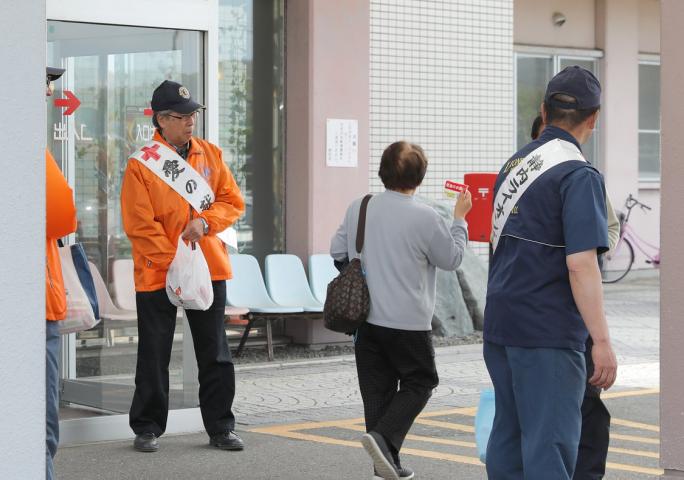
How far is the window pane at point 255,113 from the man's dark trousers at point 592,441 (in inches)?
281

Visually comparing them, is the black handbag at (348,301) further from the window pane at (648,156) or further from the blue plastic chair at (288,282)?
the window pane at (648,156)

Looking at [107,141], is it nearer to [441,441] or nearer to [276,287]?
[441,441]

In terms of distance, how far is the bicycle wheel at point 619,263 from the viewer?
18797mm

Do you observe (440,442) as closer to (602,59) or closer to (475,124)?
(475,124)

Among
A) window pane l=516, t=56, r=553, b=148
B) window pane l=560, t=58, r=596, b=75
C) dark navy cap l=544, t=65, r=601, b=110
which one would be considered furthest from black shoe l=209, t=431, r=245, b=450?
window pane l=560, t=58, r=596, b=75

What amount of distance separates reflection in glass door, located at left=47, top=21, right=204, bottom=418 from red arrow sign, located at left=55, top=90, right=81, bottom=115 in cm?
3

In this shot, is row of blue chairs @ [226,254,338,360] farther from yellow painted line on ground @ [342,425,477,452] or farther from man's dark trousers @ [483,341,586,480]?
man's dark trousers @ [483,341,586,480]

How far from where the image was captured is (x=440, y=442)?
7602 mm

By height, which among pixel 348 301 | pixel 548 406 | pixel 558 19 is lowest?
pixel 548 406

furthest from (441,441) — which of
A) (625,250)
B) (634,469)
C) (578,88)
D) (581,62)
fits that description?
(581,62)

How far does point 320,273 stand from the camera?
11.8 metres

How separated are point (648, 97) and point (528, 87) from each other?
2767 millimetres

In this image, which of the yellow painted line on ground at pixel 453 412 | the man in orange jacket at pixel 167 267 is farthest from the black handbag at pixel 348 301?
the yellow painted line on ground at pixel 453 412

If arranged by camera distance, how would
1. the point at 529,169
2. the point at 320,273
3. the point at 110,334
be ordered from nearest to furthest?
the point at 529,169
the point at 110,334
the point at 320,273
